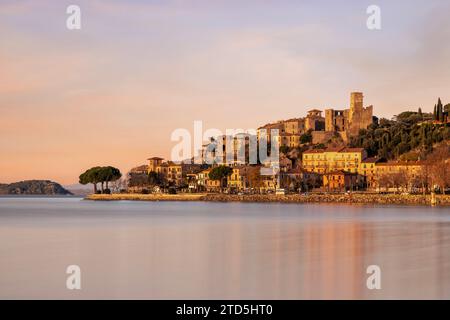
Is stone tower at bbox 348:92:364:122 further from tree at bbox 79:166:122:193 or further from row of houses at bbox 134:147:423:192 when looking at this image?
tree at bbox 79:166:122:193

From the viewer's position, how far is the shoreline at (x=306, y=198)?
6481 centimetres

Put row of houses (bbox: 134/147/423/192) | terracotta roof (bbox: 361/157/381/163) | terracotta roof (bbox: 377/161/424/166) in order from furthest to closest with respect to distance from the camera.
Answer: terracotta roof (bbox: 361/157/381/163) → row of houses (bbox: 134/147/423/192) → terracotta roof (bbox: 377/161/424/166)

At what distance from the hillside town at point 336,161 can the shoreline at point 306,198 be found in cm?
269

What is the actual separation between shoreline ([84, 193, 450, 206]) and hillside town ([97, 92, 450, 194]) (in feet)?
8.83

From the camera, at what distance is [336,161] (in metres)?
87.8

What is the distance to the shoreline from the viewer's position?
64812 millimetres

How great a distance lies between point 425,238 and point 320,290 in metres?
13.1

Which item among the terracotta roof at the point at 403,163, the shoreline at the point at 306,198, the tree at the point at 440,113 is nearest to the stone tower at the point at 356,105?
the tree at the point at 440,113

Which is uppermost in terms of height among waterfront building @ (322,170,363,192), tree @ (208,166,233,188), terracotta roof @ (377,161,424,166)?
terracotta roof @ (377,161,424,166)

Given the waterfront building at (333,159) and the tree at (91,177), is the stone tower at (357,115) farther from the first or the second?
the tree at (91,177)

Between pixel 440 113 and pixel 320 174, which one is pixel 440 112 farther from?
pixel 320 174


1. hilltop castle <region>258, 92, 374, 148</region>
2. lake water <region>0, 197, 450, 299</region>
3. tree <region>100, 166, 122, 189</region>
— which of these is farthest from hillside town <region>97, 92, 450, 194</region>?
lake water <region>0, 197, 450, 299</region>

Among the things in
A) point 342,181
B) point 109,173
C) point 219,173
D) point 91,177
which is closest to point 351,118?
point 342,181

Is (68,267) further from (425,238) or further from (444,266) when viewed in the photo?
(425,238)
